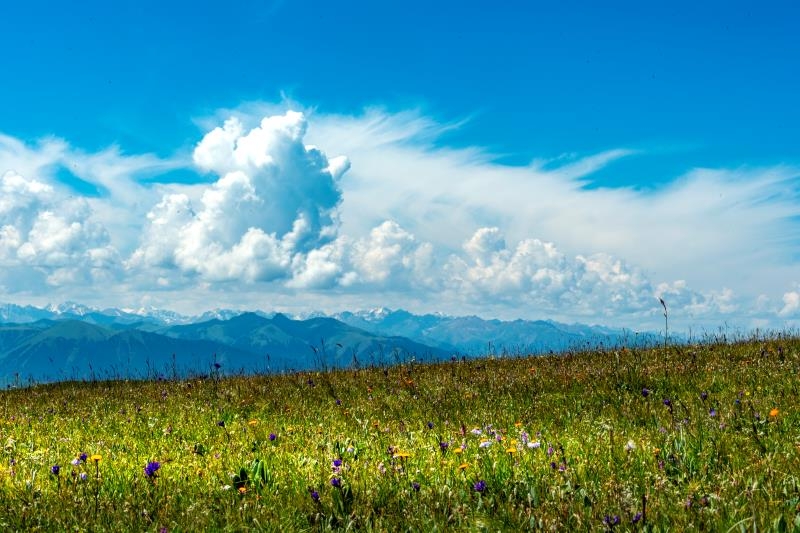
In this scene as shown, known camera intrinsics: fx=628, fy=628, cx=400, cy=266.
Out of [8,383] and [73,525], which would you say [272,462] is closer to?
[73,525]

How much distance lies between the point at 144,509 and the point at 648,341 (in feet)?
59.4

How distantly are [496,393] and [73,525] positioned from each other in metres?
8.30

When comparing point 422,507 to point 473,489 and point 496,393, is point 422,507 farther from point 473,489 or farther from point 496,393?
point 496,393

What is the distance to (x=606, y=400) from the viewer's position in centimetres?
1066

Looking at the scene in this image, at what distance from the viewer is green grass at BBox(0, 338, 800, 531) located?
480 cm

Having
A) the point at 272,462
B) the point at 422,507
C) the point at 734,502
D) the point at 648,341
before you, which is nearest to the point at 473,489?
the point at 422,507

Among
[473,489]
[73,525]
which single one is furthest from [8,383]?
[473,489]

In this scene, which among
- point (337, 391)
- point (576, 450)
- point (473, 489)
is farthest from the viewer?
point (337, 391)

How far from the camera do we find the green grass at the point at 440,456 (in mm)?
4805

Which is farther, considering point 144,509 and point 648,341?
point 648,341

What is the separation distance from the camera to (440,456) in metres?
6.99

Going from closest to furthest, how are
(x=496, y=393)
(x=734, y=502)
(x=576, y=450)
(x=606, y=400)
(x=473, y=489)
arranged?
(x=734, y=502) < (x=473, y=489) < (x=576, y=450) < (x=606, y=400) < (x=496, y=393)

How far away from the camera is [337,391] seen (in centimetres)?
1356

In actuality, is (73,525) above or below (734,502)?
below
